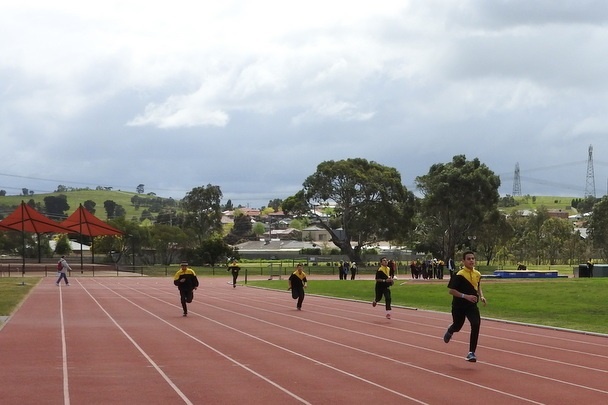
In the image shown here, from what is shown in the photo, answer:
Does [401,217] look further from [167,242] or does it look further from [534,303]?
[534,303]

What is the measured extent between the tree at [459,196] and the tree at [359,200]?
2834 mm

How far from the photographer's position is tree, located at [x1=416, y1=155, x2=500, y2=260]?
307 ft

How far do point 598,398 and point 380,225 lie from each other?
85699mm

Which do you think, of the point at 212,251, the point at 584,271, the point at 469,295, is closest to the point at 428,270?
the point at 584,271

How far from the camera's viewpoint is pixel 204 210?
140 m

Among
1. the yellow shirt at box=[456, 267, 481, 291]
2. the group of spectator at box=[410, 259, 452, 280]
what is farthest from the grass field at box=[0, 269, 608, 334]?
the group of spectator at box=[410, 259, 452, 280]

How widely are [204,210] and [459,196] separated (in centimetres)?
5540

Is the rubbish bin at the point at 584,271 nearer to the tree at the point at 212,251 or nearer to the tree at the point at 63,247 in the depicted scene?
the tree at the point at 212,251

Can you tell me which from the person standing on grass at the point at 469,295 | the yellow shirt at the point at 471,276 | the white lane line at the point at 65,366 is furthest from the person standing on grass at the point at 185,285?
the yellow shirt at the point at 471,276

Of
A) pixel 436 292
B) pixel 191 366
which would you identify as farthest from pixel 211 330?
pixel 436 292

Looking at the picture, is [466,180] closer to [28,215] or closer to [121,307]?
[28,215]

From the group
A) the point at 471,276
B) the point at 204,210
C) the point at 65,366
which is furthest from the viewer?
the point at 204,210

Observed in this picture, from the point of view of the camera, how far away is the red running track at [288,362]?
11.7 m

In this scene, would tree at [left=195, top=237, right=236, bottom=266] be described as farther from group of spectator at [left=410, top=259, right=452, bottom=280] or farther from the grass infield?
the grass infield
